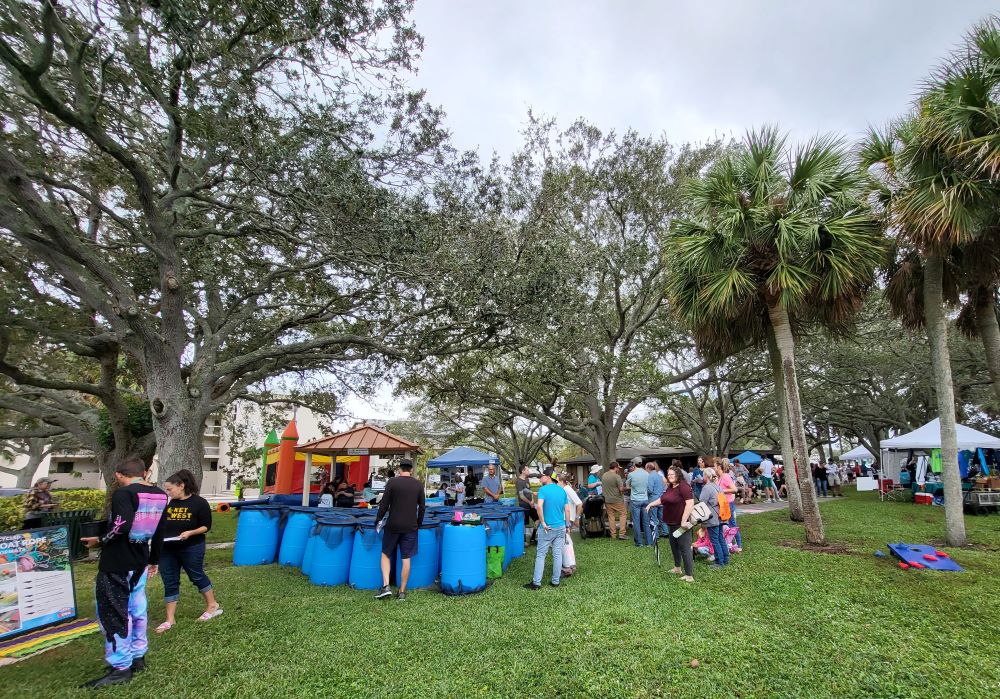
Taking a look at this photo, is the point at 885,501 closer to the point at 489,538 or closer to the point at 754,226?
the point at 754,226

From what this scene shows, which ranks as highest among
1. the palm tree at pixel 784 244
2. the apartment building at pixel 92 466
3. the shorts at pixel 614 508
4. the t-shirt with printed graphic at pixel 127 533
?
the palm tree at pixel 784 244

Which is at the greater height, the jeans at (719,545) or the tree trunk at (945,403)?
the tree trunk at (945,403)

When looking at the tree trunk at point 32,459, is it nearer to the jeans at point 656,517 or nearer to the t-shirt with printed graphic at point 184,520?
the t-shirt with printed graphic at point 184,520

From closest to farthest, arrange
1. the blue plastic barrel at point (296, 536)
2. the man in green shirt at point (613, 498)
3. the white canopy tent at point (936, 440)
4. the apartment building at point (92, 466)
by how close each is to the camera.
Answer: the blue plastic barrel at point (296, 536) → the man in green shirt at point (613, 498) → the white canopy tent at point (936, 440) → the apartment building at point (92, 466)

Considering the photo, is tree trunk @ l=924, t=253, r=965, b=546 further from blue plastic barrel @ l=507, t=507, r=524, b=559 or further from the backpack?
blue plastic barrel @ l=507, t=507, r=524, b=559

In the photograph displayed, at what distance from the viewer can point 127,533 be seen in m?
3.91

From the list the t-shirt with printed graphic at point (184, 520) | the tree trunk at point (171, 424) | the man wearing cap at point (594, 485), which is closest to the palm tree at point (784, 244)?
the man wearing cap at point (594, 485)

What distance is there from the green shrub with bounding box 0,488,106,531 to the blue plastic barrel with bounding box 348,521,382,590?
764cm

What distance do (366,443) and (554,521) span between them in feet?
21.1

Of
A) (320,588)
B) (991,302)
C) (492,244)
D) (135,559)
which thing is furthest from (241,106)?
(991,302)

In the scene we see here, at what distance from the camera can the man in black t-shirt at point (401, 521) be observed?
19.5 feet

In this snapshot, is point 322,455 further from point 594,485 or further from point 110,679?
point 110,679

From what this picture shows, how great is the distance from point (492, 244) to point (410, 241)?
6.22 ft

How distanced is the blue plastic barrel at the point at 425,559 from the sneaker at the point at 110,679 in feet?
9.69
